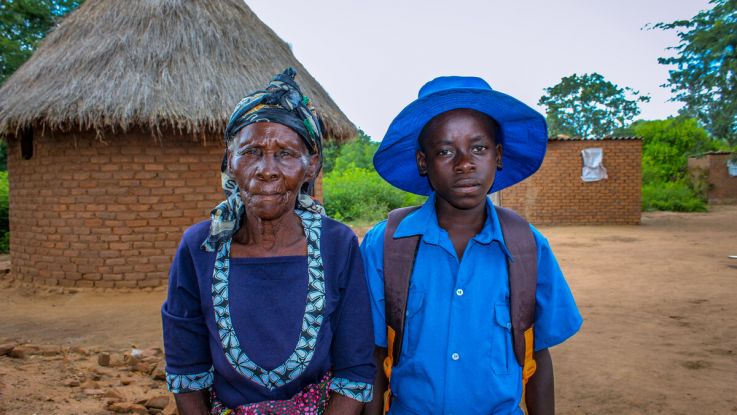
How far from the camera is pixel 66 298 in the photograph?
6254 millimetres

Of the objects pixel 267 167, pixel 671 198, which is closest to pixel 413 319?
pixel 267 167

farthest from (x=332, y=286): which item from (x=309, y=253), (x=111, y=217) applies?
(x=111, y=217)

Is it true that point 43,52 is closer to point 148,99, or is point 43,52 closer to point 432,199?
point 148,99

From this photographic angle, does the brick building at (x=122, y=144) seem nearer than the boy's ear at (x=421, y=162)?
No

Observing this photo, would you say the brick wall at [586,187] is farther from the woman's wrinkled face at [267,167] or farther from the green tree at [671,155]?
the woman's wrinkled face at [267,167]

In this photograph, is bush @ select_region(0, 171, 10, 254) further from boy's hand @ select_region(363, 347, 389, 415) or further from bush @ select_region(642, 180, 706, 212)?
bush @ select_region(642, 180, 706, 212)

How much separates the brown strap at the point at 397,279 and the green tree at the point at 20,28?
50.4ft

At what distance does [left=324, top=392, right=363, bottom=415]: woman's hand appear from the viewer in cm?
138

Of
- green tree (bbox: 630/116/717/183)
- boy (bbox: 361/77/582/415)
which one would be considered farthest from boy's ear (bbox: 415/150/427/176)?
green tree (bbox: 630/116/717/183)

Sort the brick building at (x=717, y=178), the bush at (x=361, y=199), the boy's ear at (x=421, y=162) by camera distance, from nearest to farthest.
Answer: the boy's ear at (x=421, y=162)
the bush at (x=361, y=199)
the brick building at (x=717, y=178)

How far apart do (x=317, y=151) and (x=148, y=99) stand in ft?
17.0

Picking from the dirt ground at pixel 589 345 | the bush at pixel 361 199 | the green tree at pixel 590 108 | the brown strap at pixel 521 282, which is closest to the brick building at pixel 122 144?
the dirt ground at pixel 589 345

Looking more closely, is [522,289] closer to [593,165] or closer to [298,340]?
[298,340]

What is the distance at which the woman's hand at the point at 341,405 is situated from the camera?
1385mm
